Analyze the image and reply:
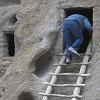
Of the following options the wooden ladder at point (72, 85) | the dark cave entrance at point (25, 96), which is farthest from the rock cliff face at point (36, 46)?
the wooden ladder at point (72, 85)

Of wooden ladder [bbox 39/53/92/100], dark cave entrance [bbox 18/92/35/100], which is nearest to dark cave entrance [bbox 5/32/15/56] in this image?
dark cave entrance [bbox 18/92/35/100]

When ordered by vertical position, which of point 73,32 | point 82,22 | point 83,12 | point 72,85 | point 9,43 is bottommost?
point 72,85

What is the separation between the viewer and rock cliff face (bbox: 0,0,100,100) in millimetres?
7645

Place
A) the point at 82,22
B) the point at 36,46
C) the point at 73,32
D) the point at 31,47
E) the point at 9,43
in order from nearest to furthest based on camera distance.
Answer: the point at 73,32 < the point at 82,22 < the point at 36,46 < the point at 31,47 < the point at 9,43

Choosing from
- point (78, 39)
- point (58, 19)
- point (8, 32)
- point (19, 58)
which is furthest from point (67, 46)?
point (8, 32)

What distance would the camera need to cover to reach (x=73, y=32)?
753cm

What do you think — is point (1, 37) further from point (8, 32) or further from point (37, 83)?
point (37, 83)

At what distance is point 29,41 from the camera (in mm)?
8234

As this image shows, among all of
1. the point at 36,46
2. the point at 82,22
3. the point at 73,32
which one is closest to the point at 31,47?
the point at 36,46

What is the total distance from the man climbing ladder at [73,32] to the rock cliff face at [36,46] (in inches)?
11.0

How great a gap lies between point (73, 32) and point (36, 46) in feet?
3.28

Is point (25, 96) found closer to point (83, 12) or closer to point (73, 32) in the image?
point (73, 32)

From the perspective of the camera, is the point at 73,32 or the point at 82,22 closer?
the point at 73,32

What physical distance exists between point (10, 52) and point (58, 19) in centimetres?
344
